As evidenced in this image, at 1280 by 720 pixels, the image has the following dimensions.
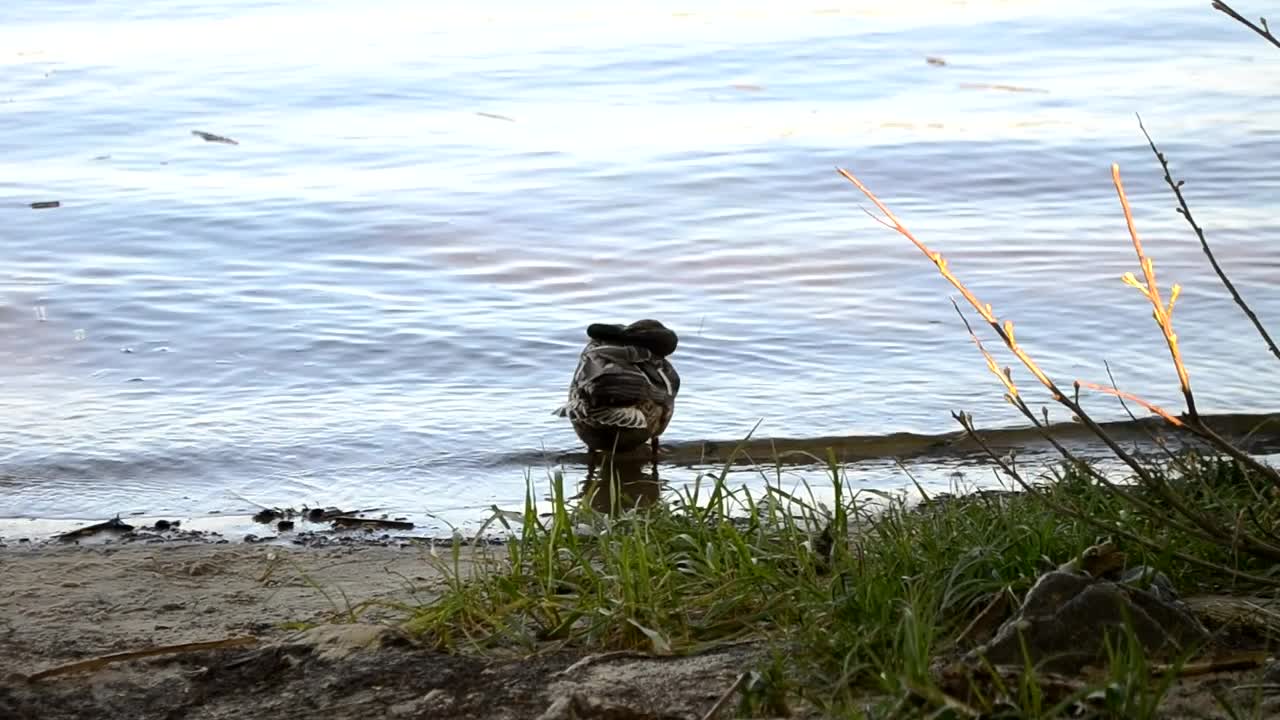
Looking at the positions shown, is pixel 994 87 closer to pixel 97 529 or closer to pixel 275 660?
pixel 97 529

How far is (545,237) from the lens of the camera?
11.8 meters

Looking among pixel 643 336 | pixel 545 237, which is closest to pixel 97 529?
pixel 643 336

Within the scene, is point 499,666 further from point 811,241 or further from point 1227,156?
point 1227,156

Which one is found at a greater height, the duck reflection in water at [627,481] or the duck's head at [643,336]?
the duck's head at [643,336]

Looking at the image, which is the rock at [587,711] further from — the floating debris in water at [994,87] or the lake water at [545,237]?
the floating debris in water at [994,87]

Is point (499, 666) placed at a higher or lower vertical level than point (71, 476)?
higher

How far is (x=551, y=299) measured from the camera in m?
10.4

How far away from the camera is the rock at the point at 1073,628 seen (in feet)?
12.2

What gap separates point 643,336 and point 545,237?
391cm

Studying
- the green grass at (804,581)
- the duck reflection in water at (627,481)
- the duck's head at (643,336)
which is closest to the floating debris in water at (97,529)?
the duck reflection in water at (627,481)

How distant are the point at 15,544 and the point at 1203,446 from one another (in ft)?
14.5

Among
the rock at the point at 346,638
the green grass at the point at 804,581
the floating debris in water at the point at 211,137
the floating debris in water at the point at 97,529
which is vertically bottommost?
the floating debris in water at the point at 97,529

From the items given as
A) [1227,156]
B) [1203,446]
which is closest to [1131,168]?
[1227,156]

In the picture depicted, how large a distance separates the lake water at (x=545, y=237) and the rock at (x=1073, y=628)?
3.36 m
